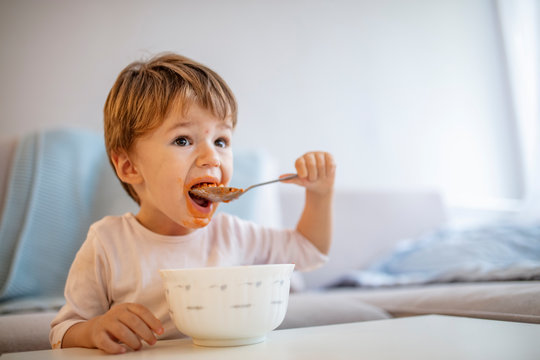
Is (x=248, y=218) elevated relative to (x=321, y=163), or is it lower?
lower

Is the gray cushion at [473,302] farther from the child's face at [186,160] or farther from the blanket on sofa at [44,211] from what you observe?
the blanket on sofa at [44,211]

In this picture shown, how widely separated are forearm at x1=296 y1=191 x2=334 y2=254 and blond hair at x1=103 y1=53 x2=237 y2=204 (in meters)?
0.20

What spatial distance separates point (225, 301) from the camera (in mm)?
537

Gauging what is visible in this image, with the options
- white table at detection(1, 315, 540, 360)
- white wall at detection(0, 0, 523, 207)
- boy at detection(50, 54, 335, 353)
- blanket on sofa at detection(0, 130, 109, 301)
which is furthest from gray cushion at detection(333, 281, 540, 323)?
white wall at detection(0, 0, 523, 207)

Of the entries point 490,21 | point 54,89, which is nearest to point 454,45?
point 490,21

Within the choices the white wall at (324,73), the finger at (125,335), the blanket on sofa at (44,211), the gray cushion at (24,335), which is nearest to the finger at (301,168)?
the finger at (125,335)

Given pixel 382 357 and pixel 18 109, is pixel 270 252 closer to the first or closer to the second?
pixel 382 357

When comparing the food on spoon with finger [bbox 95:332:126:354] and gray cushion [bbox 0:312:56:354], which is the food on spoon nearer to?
finger [bbox 95:332:126:354]

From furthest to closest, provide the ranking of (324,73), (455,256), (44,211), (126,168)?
(324,73) < (455,256) < (44,211) < (126,168)

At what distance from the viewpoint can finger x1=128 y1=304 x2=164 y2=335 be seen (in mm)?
578

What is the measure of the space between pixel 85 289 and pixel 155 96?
0.31 metres

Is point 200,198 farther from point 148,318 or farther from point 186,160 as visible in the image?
point 148,318

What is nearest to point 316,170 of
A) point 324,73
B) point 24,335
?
point 24,335

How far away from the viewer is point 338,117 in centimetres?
238
